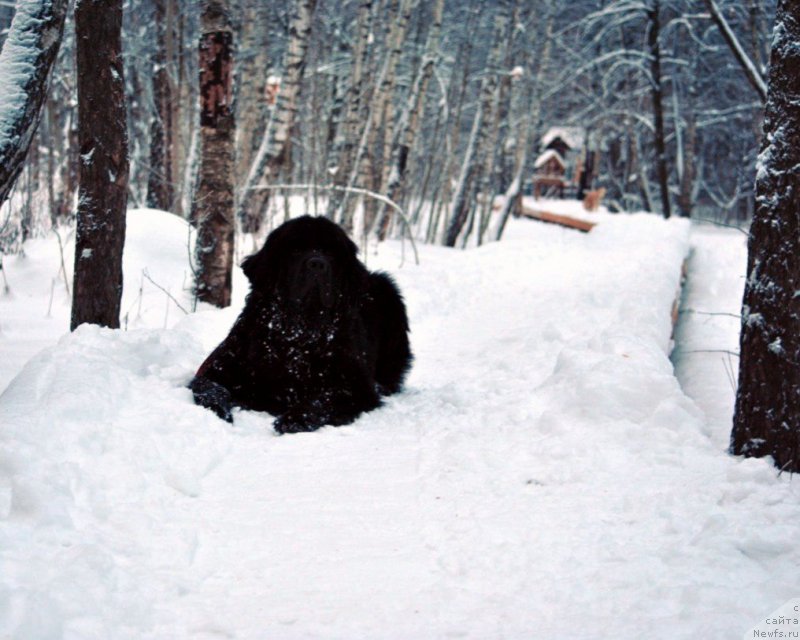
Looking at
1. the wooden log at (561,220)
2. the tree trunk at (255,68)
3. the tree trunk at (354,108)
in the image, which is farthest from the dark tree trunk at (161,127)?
the wooden log at (561,220)

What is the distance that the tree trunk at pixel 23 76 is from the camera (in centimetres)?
369

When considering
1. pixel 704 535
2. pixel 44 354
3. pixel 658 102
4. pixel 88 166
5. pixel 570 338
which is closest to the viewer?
pixel 704 535

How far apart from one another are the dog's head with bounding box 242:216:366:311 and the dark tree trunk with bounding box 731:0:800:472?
230 cm

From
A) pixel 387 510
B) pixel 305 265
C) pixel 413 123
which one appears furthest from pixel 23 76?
pixel 413 123

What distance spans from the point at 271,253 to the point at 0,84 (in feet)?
5.46

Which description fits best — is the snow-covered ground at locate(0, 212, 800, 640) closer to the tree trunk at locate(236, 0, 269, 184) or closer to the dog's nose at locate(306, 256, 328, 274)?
the dog's nose at locate(306, 256, 328, 274)

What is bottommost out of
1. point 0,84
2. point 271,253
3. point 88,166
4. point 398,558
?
point 398,558

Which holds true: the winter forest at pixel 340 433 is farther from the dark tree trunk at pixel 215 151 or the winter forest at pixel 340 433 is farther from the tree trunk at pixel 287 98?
the tree trunk at pixel 287 98

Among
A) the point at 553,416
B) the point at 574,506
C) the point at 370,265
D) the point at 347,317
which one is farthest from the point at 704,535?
the point at 370,265

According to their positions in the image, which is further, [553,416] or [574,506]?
[553,416]

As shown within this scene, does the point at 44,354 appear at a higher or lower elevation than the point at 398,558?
higher

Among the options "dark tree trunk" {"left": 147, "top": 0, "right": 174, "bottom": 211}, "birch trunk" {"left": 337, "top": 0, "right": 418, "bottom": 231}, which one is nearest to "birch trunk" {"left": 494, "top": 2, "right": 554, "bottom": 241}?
"birch trunk" {"left": 337, "top": 0, "right": 418, "bottom": 231}

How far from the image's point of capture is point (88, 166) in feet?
14.1

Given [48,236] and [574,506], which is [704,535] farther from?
[48,236]
